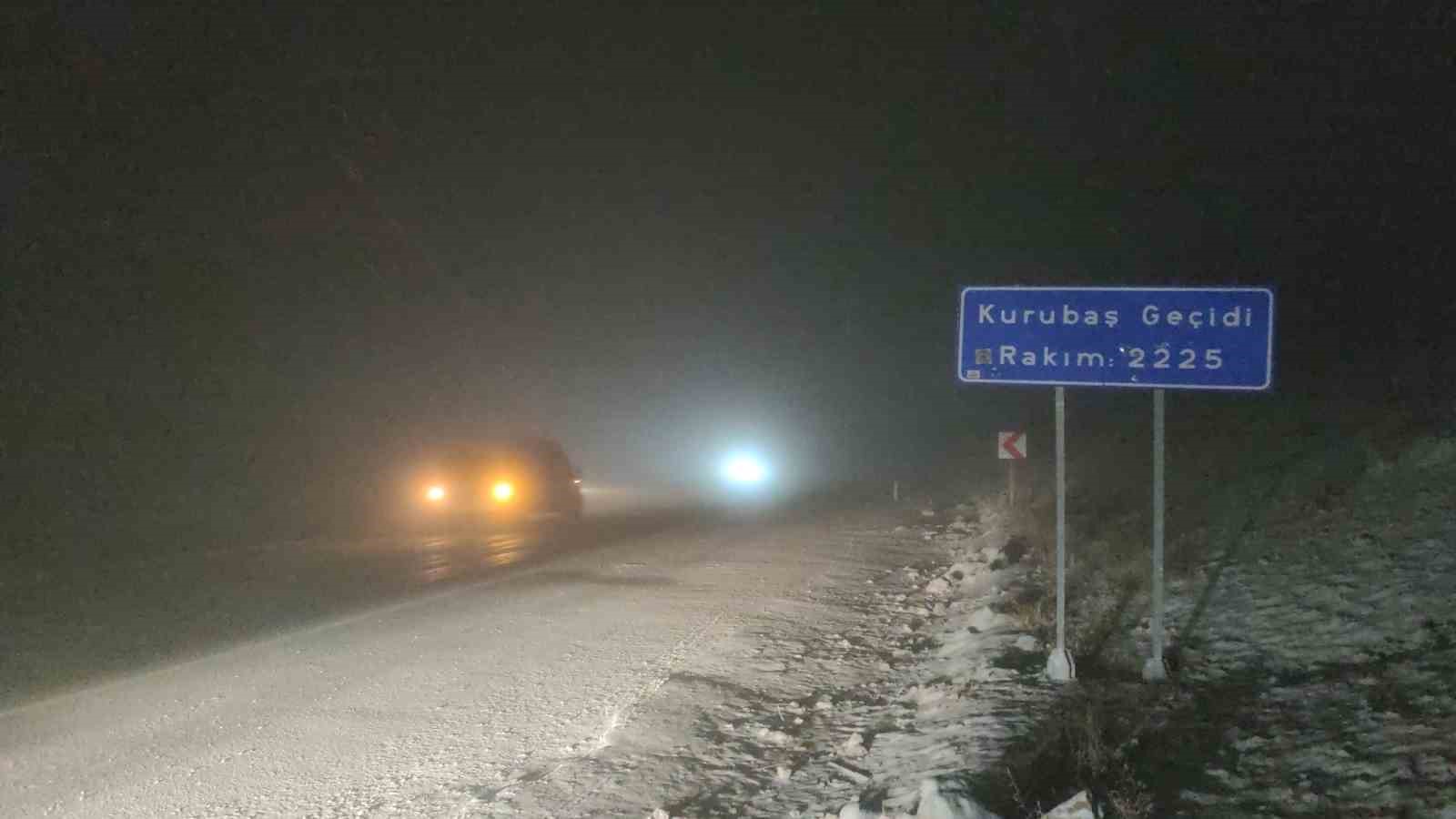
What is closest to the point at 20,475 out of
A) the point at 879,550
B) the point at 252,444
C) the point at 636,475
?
the point at 252,444

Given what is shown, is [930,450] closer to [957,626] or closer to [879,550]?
[879,550]

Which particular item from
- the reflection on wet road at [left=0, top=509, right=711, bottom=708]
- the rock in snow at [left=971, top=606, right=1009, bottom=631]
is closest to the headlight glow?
the reflection on wet road at [left=0, top=509, right=711, bottom=708]

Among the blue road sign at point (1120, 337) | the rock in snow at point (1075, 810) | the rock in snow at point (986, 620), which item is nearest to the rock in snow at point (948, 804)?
the rock in snow at point (1075, 810)

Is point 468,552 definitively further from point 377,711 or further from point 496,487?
point 377,711

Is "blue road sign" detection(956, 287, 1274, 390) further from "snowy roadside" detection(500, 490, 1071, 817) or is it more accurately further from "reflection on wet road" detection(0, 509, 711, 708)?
"reflection on wet road" detection(0, 509, 711, 708)

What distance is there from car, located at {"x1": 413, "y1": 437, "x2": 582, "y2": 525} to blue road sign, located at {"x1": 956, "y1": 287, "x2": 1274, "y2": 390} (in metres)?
18.5

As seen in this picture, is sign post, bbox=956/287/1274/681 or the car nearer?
sign post, bbox=956/287/1274/681

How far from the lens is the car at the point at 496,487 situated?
1014 inches

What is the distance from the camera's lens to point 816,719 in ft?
25.7

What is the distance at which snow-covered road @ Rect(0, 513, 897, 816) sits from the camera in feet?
21.2

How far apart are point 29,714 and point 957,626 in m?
7.96

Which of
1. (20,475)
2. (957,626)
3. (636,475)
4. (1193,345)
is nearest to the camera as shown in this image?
(1193,345)

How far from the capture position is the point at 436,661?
32.1ft

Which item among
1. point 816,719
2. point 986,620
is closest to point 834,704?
point 816,719
